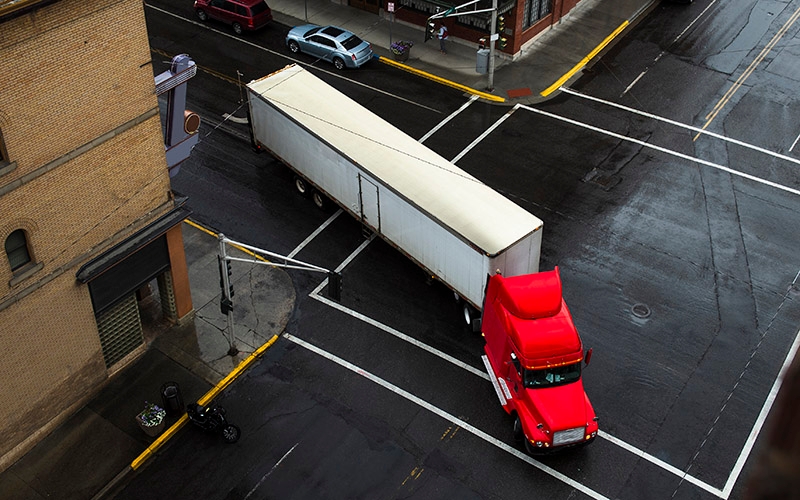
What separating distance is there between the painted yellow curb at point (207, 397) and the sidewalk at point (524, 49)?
18711mm

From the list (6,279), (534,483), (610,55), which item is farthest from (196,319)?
(610,55)

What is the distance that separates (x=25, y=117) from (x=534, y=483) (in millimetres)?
15885

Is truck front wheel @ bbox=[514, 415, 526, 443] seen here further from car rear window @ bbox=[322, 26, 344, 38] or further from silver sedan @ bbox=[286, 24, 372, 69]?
car rear window @ bbox=[322, 26, 344, 38]

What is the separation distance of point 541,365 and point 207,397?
1001 cm

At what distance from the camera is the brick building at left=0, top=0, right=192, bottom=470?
19.0 meters

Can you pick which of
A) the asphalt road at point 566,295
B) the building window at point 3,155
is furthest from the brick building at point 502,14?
the building window at point 3,155

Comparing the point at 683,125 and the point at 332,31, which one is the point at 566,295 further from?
the point at 332,31

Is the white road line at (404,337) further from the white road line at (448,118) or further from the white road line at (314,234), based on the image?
the white road line at (448,118)

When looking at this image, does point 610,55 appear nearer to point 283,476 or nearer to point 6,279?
point 283,476

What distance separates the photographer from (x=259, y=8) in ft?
140

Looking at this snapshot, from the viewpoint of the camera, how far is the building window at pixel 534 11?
4138 cm

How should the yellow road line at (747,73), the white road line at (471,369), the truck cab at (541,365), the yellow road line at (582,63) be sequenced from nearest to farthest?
the truck cab at (541,365), the white road line at (471,369), the yellow road line at (747,73), the yellow road line at (582,63)

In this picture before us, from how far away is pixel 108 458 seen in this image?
22844mm

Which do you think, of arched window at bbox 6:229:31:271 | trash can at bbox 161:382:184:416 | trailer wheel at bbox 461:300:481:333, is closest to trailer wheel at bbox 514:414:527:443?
trailer wheel at bbox 461:300:481:333
